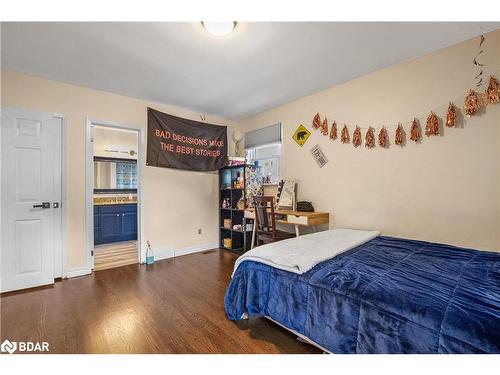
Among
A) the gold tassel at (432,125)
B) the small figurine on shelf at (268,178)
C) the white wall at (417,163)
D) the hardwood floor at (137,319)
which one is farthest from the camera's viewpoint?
the small figurine on shelf at (268,178)

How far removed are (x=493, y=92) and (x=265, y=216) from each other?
252cm

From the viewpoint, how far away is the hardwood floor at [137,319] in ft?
5.20

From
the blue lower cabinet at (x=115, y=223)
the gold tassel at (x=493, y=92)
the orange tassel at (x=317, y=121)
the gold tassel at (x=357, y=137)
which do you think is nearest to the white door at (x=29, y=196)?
the blue lower cabinet at (x=115, y=223)

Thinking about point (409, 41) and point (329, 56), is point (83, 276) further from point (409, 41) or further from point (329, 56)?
point (409, 41)

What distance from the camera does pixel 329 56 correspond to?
2.39 metres

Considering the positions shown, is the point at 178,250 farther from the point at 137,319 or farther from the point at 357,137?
the point at 357,137

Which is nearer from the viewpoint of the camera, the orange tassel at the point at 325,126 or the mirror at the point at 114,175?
the orange tassel at the point at 325,126

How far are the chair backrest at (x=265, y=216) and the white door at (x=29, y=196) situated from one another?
2.53 m

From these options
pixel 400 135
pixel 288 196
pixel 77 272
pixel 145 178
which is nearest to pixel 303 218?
pixel 288 196

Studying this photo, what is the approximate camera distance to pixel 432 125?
2287 mm

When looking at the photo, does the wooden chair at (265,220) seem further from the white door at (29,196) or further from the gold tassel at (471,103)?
the white door at (29,196)

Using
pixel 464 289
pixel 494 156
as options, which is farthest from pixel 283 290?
pixel 494 156

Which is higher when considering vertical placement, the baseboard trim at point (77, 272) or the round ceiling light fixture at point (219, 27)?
the round ceiling light fixture at point (219, 27)
